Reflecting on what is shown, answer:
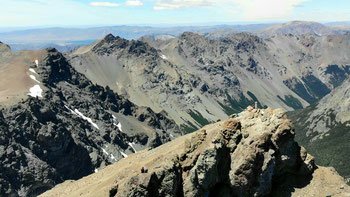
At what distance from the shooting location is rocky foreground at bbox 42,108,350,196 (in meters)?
39.2

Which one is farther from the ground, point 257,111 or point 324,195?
point 257,111

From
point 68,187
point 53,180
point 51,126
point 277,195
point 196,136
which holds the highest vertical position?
point 196,136

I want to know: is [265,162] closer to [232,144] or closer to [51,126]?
[232,144]

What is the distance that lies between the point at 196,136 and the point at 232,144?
5.38 metres

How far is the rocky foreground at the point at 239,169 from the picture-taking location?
39231 mm

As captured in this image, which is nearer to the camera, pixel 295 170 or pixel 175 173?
pixel 175 173

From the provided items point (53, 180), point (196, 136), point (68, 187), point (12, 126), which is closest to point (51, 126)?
point (12, 126)

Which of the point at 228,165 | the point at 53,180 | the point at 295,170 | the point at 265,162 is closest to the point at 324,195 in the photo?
the point at 295,170

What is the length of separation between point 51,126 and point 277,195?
16969cm

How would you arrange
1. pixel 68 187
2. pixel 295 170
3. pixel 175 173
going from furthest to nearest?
pixel 68 187 → pixel 295 170 → pixel 175 173

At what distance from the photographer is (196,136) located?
45094mm

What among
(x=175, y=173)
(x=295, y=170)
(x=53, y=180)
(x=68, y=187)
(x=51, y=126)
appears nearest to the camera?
(x=175, y=173)

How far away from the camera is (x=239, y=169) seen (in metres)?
42.0

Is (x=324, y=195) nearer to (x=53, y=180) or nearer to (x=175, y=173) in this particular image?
(x=175, y=173)
